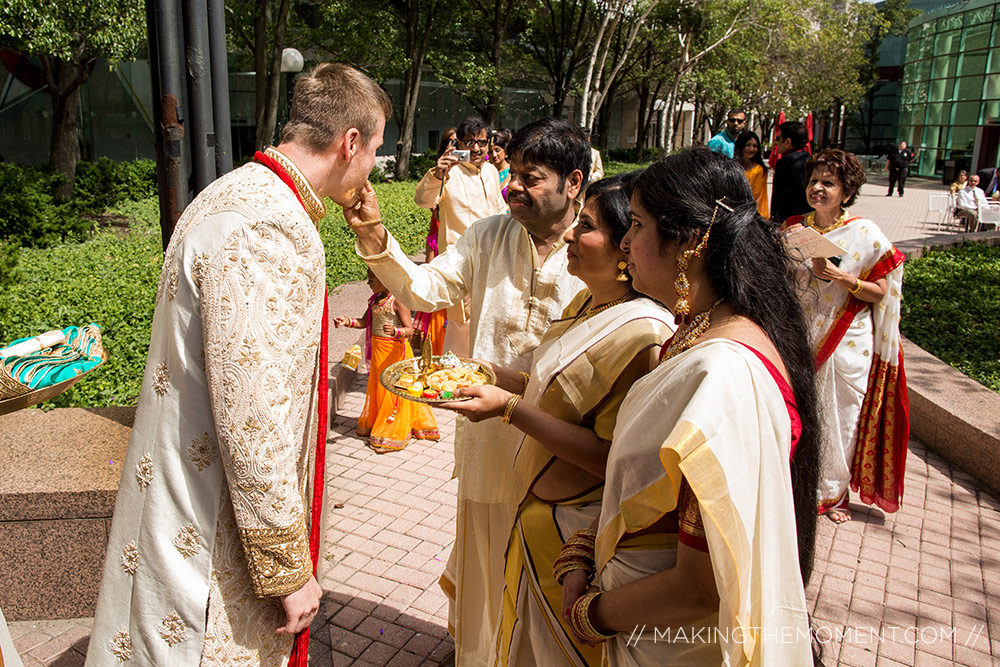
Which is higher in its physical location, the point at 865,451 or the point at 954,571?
the point at 865,451

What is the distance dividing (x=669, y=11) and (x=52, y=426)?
30275mm

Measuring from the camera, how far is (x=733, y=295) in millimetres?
1713

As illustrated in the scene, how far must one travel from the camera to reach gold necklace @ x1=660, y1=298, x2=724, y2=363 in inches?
69.7

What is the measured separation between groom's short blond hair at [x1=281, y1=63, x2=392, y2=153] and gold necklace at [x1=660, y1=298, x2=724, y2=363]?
0.93 meters

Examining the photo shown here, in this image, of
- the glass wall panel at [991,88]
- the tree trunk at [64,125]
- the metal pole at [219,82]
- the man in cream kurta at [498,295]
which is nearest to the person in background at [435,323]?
the metal pole at [219,82]

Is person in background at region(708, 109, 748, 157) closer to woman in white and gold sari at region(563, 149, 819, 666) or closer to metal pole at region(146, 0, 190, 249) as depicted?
metal pole at region(146, 0, 190, 249)

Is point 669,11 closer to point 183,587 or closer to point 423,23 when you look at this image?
point 423,23

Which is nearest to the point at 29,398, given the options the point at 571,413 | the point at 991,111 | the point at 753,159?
the point at 571,413

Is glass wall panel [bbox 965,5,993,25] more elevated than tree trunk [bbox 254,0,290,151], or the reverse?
glass wall panel [bbox 965,5,993,25]

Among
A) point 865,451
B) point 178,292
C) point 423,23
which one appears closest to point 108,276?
point 178,292

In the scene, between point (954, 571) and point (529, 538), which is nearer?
point (529, 538)

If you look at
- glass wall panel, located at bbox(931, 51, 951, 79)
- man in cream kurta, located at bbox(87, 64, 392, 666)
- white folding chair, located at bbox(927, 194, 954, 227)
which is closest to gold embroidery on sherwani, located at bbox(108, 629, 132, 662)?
man in cream kurta, located at bbox(87, 64, 392, 666)

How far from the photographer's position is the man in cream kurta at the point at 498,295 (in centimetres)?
283

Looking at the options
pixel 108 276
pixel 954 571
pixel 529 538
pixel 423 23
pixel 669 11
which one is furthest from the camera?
pixel 669 11
